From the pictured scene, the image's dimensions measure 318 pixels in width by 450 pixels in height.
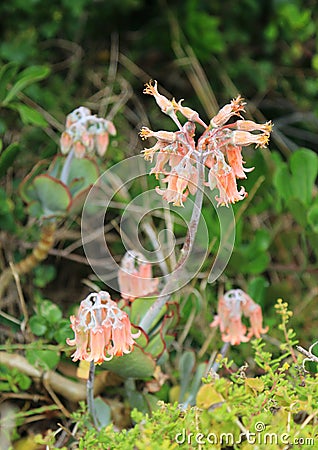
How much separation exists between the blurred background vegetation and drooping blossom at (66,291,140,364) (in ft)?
1.31

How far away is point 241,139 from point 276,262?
908mm

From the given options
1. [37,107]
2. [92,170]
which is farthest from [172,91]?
[92,170]

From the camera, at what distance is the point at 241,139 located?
3.18 feet

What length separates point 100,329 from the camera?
0.97 m

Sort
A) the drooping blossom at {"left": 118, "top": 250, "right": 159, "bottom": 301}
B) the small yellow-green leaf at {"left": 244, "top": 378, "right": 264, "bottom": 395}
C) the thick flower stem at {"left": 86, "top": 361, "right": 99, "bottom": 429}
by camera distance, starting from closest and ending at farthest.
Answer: the small yellow-green leaf at {"left": 244, "top": 378, "right": 264, "bottom": 395}, the thick flower stem at {"left": 86, "top": 361, "right": 99, "bottom": 429}, the drooping blossom at {"left": 118, "top": 250, "right": 159, "bottom": 301}

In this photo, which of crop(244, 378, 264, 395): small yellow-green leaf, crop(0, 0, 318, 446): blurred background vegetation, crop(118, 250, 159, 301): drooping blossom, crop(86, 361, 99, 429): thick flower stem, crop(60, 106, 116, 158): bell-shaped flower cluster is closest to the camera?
crop(244, 378, 264, 395): small yellow-green leaf

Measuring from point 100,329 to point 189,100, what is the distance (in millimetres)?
1432

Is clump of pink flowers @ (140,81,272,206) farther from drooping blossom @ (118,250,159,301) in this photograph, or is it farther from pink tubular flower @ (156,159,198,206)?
drooping blossom @ (118,250,159,301)

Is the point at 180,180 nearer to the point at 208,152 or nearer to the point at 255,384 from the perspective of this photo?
the point at 208,152

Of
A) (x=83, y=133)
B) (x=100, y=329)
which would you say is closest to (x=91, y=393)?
(x=100, y=329)

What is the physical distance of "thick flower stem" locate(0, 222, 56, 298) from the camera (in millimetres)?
1444

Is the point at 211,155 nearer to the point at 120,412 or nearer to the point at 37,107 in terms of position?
the point at 120,412

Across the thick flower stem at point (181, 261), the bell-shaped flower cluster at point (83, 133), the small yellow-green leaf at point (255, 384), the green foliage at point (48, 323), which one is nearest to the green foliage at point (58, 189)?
the bell-shaped flower cluster at point (83, 133)

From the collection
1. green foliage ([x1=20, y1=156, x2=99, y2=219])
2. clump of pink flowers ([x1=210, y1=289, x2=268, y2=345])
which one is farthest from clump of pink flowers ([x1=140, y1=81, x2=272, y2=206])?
green foliage ([x1=20, y1=156, x2=99, y2=219])
